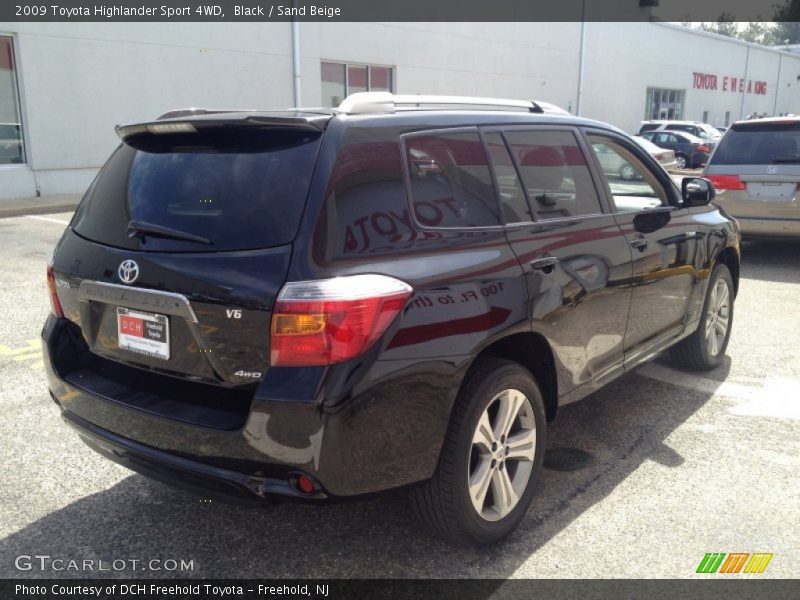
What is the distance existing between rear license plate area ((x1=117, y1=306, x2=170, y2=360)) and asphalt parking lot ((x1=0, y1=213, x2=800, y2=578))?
0.77 m

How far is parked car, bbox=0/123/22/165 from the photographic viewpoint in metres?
15.1

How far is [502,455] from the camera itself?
3.05 meters

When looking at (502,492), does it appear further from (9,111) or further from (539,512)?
(9,111)

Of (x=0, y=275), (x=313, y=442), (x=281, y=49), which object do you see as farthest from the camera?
(x=281, y=49)

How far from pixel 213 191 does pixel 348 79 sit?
19.5 meters

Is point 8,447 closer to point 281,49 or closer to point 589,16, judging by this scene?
point 281,49

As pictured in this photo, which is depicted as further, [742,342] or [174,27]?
[174,27]

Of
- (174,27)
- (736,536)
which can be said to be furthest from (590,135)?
(174,27)

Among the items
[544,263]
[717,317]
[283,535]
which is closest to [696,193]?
[717,317]

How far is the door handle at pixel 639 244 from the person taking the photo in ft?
12.9

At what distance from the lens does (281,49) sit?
62.4 feet

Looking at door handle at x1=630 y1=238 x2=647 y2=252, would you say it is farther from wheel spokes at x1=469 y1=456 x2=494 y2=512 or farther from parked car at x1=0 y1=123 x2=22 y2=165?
parked car at x1=0 y1=123 x2=22 y2=165

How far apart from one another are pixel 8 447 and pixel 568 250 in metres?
3.10

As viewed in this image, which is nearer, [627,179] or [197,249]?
[197,249]
